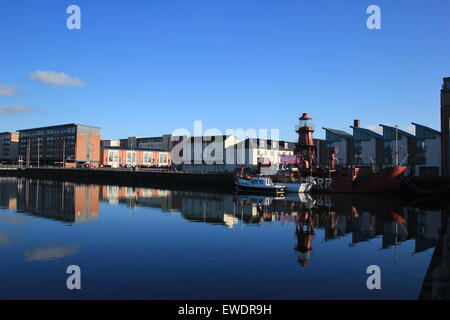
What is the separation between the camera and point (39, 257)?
1925cm

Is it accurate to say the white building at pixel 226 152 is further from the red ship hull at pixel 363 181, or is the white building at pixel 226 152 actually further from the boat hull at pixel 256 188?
the red ship hull at pixel 363 181

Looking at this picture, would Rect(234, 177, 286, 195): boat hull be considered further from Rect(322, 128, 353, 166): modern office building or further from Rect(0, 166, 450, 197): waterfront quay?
Rect(322, 128, 353, 166): modern office building

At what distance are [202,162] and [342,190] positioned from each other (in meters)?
62.6

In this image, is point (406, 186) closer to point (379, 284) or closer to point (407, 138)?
point (407, 138)

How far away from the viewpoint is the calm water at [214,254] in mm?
14422

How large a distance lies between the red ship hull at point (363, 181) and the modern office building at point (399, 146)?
1232cm

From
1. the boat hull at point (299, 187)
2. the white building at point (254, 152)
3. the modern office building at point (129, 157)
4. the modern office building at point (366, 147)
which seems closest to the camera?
the boat hull at point (299, 187)

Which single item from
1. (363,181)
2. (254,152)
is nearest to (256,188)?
(363,181)

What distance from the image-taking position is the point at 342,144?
90.9m

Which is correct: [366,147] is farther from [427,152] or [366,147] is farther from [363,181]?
[363,181]

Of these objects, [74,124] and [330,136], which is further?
[74,124]

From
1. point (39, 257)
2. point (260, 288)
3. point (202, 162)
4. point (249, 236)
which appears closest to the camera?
point (260, 288)

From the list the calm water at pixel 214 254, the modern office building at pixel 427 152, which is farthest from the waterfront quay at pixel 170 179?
the calm water at pixel 214 254
